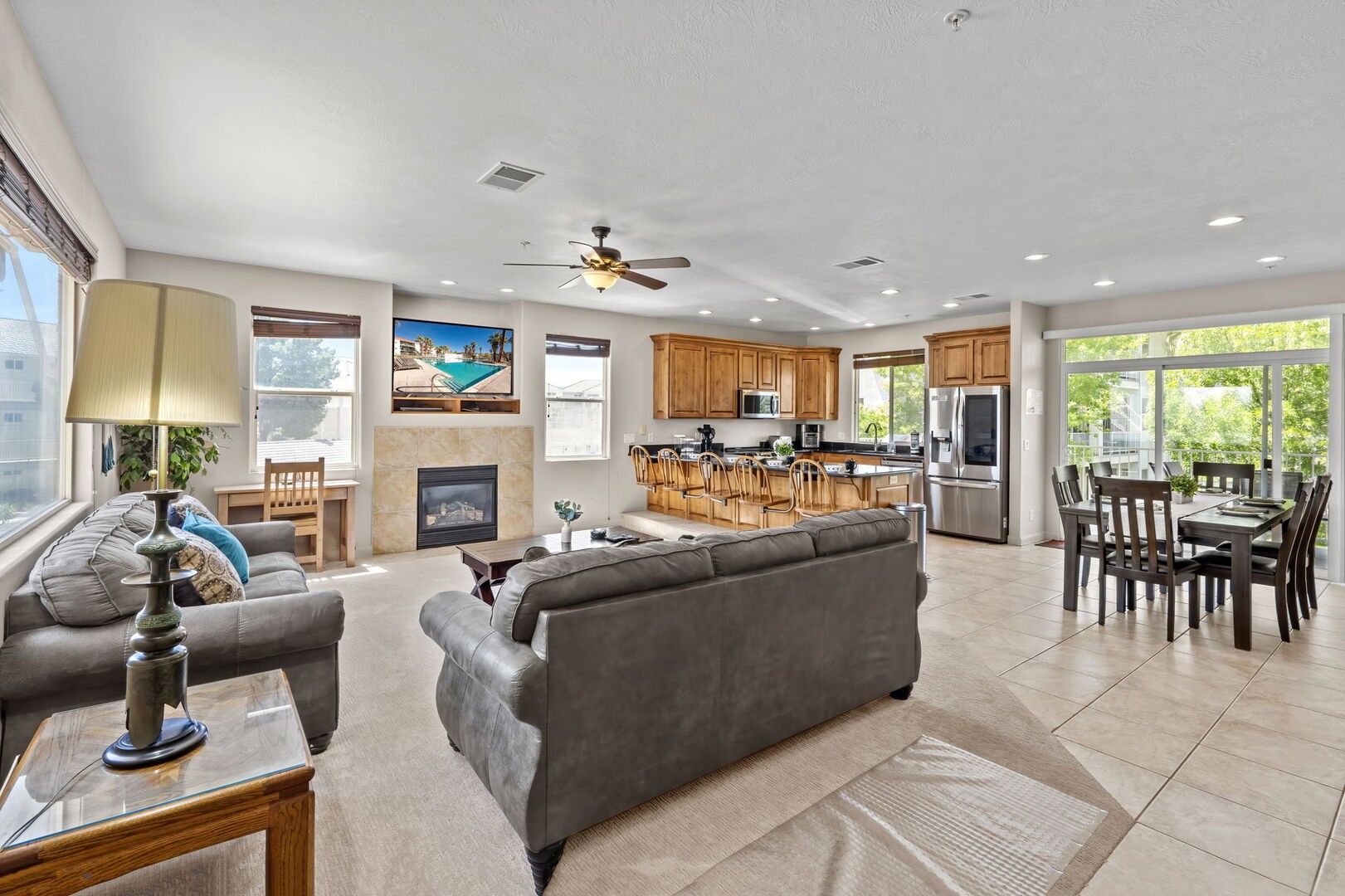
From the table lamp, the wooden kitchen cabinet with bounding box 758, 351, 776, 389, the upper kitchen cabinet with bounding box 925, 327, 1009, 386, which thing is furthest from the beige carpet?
the wooden kitchen cabinet with bounding box 758, 351, 776, 389

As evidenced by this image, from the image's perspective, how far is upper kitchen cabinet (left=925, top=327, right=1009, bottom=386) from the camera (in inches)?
Result: 273

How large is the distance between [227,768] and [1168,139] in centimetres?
401

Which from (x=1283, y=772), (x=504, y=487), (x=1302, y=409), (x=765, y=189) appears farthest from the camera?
(x=504, y=487)

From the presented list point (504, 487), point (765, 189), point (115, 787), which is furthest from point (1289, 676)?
point (504, 487)

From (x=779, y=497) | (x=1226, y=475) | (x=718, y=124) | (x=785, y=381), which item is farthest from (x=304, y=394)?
(x=1226, y=475)

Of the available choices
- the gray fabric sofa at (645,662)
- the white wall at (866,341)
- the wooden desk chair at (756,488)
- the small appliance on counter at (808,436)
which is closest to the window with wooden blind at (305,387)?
the wooden desk chair at (756,488)

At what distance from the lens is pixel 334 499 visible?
5.75 meters

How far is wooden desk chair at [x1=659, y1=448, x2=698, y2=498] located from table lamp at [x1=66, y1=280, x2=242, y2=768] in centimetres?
555

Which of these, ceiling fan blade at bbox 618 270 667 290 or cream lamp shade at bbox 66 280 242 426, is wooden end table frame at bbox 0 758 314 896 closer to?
cream lamp shade at bbox 66 280 242 426

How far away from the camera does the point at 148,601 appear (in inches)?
59.7

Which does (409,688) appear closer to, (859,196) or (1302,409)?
(859,196)

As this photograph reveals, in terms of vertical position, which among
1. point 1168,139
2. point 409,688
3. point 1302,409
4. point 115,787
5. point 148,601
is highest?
point 1168,139

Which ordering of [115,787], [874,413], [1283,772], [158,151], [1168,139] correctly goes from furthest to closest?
[874,413]
[158,151]
[1168,139]
[1283,772]
[115,787]

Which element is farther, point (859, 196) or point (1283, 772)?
point (859, 196)
